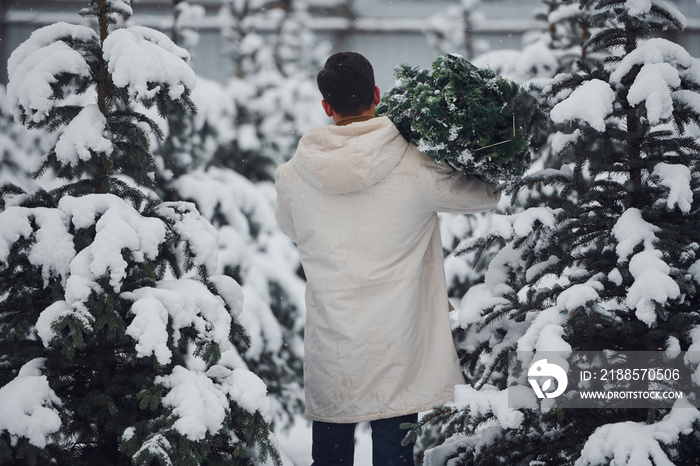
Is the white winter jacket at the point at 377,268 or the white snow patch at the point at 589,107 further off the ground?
the white snow patch at the point at 589,107

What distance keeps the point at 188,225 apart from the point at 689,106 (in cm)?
174

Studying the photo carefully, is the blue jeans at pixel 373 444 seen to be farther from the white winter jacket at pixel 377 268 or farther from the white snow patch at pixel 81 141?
the white snow patch at pixel 81 141

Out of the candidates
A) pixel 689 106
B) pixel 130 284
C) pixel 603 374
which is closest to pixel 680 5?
pixel 689 106

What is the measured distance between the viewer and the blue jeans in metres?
2.34

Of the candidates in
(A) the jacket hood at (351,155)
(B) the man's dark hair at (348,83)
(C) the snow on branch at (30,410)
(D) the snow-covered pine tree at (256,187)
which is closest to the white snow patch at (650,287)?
(A) the jacket hood at (351,155)

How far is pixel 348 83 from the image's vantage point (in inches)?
92.0

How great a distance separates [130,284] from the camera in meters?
2.32

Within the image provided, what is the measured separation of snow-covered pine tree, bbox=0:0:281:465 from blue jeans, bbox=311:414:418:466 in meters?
0.26

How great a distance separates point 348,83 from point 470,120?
47 cm

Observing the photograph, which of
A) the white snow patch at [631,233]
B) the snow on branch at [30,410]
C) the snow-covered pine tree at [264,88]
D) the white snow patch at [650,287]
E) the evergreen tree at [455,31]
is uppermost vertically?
the evergreen tree at [455,31]

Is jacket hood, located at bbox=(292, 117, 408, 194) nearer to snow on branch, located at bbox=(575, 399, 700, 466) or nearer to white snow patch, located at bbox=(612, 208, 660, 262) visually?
white snow patch, located at bbox=(612, 208, 660, 262)

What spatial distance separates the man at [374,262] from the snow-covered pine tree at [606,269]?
0.16 metres

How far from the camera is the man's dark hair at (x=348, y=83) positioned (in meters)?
2.33

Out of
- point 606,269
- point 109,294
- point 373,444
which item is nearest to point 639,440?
point 606,269
